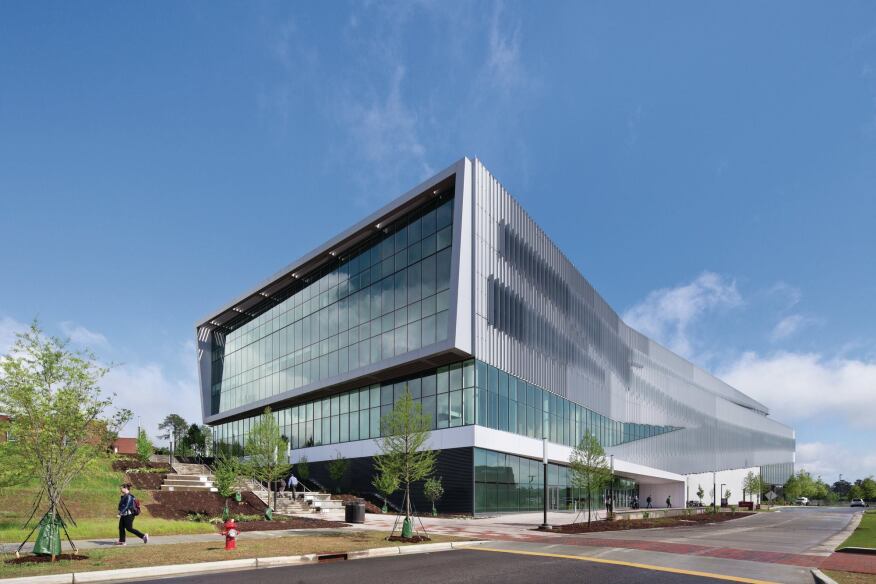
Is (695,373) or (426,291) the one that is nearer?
(426,291)

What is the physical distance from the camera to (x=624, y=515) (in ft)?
129

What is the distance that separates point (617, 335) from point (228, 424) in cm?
4612

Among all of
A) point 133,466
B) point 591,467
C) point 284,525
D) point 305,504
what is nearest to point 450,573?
point 284,525

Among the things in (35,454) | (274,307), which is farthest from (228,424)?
(35,454)

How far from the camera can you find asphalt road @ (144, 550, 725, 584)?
13.8 m

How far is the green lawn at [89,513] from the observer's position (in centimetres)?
2222

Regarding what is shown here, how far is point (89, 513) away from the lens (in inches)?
1027

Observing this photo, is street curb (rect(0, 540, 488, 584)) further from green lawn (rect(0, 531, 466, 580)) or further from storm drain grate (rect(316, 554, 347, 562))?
green lawn (rect(0, 531, 466, 580))

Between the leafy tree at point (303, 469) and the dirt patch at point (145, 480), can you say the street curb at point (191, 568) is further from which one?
the leafy tree at point (303, 469)

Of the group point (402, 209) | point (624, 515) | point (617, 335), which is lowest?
point (624, 515)

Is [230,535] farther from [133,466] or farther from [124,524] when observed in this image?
[133,466]

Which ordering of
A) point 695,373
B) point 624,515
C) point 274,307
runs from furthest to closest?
1. point 695,373
2. point 274,307
3. point 624,515

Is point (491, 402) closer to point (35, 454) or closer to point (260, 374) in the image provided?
point (35, 454)

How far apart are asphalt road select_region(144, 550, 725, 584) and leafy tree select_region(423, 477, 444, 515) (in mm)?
20731
